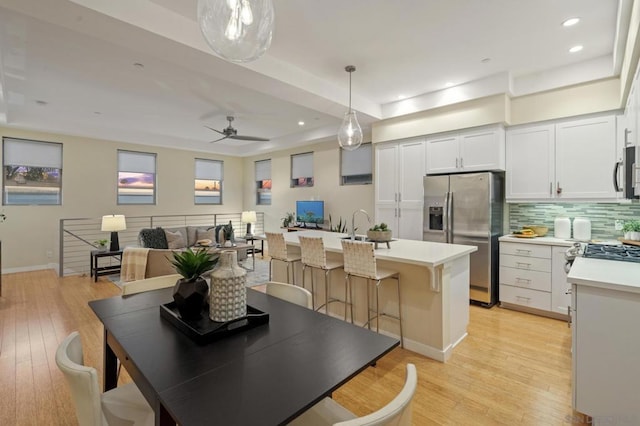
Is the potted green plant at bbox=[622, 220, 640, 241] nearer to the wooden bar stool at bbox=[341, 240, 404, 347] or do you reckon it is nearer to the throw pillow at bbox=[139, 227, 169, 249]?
the wooden bar stool at bbox=[341, 240, 404, 347]

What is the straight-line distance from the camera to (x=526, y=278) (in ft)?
12.4

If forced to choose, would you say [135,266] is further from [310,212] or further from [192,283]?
[310,212]

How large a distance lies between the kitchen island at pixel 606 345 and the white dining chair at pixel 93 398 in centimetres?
230

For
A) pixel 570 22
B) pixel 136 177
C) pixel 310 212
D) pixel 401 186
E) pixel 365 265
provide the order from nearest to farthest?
1. pixel 365 265
2. pixel 570 22
3. pixel 401 186
4. pixel 310 212
5. pixel 136 177

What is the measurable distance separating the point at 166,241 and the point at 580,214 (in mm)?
6728

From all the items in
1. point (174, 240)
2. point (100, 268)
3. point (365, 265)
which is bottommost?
point (100, 268)

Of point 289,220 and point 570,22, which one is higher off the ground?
point 570,22

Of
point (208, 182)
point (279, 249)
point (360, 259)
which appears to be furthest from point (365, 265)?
point (208, 182)

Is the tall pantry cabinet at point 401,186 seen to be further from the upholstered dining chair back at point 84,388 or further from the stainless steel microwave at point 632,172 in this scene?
the upholstered dining chair back at point 84,388

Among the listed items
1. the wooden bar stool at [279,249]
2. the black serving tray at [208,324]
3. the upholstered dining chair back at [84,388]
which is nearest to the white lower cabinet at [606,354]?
the black serving tray at [208,324]

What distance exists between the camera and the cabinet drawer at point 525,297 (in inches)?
144

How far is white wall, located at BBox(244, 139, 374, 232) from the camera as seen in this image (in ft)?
21.2

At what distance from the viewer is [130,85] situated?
4277 mm

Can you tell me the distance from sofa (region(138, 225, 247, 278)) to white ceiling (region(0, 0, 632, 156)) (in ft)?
7.32
